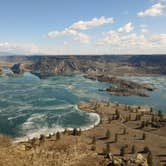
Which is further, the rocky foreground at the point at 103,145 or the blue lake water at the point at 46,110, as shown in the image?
the blue lake water at the point at 46,110

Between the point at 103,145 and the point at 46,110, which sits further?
the point at 46,110

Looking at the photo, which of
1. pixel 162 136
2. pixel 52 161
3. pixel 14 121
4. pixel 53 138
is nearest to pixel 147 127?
pixel 162 136

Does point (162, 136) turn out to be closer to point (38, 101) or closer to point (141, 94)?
point (38, 101)

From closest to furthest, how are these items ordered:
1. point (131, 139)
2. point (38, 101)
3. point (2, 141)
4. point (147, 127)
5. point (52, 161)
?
point (52, 161), point (2, 141), point (131, 139), point (147, 127), point (38, 101)

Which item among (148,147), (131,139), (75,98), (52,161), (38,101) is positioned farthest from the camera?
(75,98)

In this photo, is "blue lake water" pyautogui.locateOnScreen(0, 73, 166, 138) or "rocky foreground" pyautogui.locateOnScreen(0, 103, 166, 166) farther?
"blue lake water" pyautogui.locateOnScreen(0, 73, 166, 138)

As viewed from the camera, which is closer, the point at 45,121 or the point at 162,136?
the point at 162,136

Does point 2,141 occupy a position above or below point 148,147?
above

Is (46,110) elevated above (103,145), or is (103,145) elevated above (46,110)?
(103,145)
